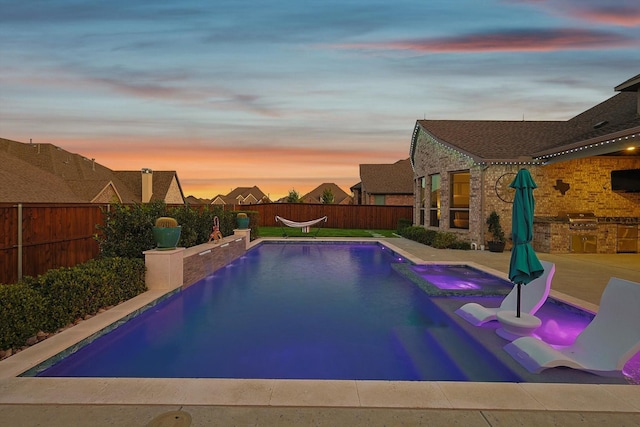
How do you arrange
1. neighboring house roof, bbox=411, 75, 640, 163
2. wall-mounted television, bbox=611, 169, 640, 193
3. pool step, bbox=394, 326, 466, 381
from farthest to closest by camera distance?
wall-mounted television, bbox=611, 169, 640, 193
neighboring house roof, bbox=411, 75, 640, 163
pool step, bbox=394, 326, 466, 381

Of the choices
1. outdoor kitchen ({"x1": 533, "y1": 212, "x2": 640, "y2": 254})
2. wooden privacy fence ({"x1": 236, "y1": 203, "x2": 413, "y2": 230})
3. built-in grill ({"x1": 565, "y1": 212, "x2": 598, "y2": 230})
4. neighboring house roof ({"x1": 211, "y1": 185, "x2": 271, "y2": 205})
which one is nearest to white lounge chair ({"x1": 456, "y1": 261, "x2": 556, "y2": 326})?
outdoor kitchen ({"x1": 533, "y1": 212, "x2": 640, "y2": 254})

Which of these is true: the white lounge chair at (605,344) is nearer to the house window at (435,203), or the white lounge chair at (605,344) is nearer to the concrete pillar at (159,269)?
the concrete pillar at (159,269)

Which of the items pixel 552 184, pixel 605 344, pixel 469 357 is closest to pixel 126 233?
pixel 469 357

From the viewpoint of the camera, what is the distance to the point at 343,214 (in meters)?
26.9

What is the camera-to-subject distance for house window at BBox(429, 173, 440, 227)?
1661cm

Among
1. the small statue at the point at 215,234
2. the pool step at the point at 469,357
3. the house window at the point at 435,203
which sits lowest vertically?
the pool step at the point at 469,357

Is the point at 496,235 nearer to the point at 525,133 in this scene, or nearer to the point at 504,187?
the point at 504,187

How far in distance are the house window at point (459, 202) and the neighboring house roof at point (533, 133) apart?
1.53 metres

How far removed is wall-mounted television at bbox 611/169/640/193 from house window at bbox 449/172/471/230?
4944 mm

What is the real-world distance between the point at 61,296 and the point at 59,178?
2596 centimetres

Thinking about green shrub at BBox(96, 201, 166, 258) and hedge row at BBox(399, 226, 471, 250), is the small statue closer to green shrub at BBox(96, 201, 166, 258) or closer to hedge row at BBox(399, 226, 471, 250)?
green shrub at BBox(96, 201, 166, 258)

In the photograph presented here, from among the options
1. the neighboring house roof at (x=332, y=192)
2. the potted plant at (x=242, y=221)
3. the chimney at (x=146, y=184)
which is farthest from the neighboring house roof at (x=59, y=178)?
the neighboring house roof at (x=332, y=192)

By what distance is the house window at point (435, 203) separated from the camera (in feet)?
54.5

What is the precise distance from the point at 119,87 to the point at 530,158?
56.3ft
